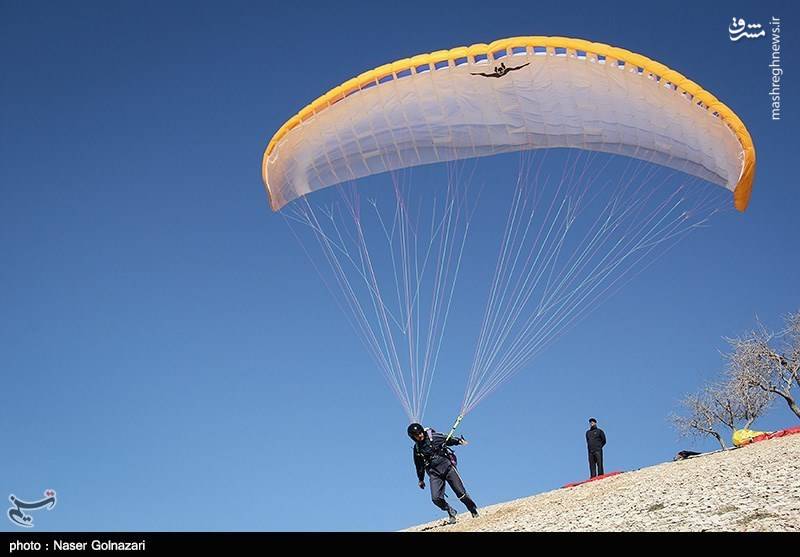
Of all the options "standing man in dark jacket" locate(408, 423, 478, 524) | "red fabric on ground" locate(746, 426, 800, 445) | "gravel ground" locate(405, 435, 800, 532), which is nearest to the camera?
"gravel ground" locate(405, 435, 800, 532)

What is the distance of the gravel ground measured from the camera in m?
7.55

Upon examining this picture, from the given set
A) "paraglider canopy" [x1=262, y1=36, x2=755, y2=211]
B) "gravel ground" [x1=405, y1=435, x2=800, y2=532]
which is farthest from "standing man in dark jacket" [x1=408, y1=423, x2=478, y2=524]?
"paraglider canopy" [x1=262, y1=36, x2=755, y2=211]

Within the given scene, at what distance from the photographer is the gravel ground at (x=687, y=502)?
7.55m

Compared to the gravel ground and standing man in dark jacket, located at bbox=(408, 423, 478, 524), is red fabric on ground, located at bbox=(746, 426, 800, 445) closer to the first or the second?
the gravel ground

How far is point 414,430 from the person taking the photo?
40.0 ft

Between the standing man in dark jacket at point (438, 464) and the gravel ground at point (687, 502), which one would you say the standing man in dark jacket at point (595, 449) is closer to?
the gravel ground at point (687, 502)

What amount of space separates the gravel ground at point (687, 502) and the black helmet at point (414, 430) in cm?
146

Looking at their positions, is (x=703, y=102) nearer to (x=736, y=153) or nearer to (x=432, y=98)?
(x=736, y=153)

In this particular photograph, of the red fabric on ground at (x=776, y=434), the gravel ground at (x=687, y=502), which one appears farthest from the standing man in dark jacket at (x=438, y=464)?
the red fabric on ground at (x=776, y=434)

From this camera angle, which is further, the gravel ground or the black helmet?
the black helmet

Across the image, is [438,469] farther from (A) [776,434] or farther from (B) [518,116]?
(A) [776,434]

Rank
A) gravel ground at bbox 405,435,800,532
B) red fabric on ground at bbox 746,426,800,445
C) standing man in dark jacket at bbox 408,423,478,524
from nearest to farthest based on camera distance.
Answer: gravel ground at bbox 405,435,800,532, standing man in dark jacket at bbox 408,423,478,524, red fabric on ground at bbox 746,426,800,445
